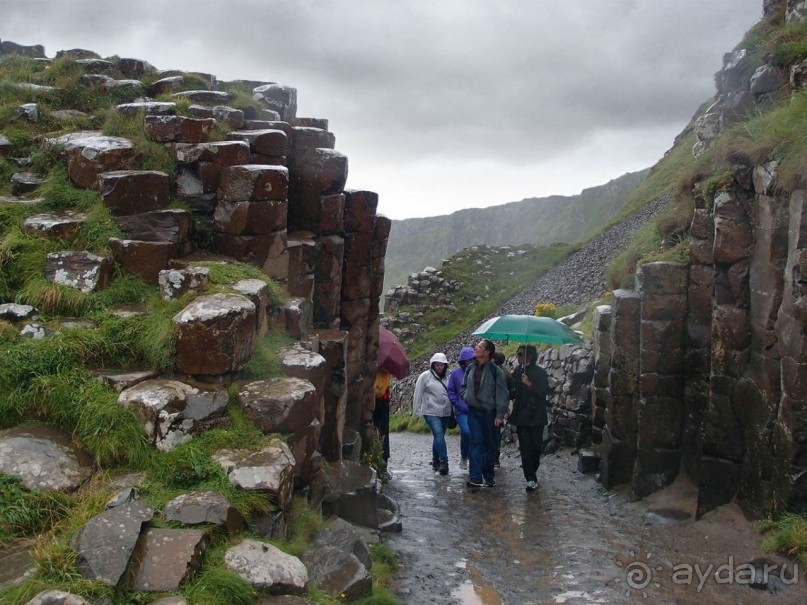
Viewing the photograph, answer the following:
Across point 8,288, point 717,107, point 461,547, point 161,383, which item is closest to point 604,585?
point 461,547

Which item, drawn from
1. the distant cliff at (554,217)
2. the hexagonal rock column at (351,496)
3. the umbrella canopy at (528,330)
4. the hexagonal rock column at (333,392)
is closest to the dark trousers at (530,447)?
the umbrella canopy at (528,330)

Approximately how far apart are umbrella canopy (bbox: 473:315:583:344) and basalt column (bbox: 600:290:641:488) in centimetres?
155

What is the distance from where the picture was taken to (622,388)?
561 inches

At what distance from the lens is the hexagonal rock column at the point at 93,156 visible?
37.2 ft

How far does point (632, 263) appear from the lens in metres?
16.6

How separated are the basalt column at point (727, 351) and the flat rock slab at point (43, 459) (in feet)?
29.7

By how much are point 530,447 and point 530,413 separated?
2.42ft

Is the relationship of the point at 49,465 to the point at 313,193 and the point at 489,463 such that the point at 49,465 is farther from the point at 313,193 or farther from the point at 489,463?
the point at 489,463

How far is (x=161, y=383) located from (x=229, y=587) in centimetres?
270

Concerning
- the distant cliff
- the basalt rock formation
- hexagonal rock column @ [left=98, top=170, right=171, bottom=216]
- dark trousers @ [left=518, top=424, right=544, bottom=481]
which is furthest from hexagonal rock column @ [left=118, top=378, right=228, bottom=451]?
the distant cliff

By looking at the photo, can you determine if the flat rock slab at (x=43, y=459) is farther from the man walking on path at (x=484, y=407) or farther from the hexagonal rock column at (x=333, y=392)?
the man walking on path at (x=484, y=407)

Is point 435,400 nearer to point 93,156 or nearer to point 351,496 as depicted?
point 351,496

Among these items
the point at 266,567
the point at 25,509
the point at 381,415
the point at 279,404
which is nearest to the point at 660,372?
the point at 381,415

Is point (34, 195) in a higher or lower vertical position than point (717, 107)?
lower
